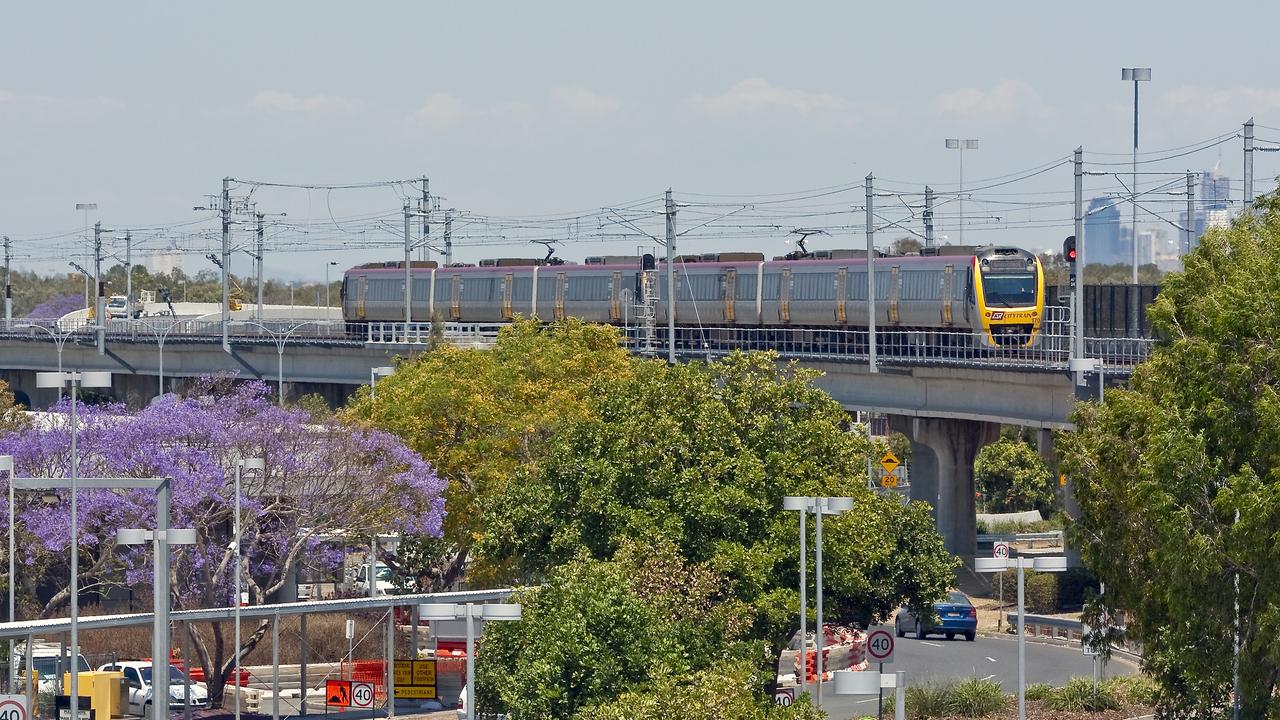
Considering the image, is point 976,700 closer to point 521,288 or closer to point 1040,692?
point 1040,692

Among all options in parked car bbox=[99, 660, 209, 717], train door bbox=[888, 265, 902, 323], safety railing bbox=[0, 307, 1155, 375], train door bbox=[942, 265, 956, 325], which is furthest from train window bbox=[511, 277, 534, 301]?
parked car bbox=[99, 660, 209, 717]

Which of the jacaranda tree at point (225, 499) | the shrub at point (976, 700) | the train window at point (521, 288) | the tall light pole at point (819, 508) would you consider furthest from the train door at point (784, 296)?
the tall light pole at point (819, 508)

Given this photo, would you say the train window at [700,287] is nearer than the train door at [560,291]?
Yes

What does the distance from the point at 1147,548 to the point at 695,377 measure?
8.60m

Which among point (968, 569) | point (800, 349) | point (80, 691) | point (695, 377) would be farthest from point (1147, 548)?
point (800, 349)

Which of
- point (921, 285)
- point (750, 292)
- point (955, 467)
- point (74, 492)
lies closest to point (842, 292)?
point (921, 285)

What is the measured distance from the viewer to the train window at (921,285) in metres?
71.4

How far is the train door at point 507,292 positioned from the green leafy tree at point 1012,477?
22.7 metres

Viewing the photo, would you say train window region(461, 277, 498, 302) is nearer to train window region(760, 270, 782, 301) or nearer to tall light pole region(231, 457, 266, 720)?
train window region(760, 270, 782, 301)

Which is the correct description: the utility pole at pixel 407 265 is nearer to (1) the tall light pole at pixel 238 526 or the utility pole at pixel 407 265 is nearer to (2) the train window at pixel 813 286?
(2) the train window at pixel 813 286

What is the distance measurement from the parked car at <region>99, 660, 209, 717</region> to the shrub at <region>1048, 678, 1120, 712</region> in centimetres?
1677

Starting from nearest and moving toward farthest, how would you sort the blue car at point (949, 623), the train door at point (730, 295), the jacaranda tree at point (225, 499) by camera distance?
the jacaranda tree at point (225, 499), the blue car at point (949, 623), the train door at point (730, 295)

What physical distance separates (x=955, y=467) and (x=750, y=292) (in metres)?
14.4

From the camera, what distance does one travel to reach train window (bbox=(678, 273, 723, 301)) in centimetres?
8281
